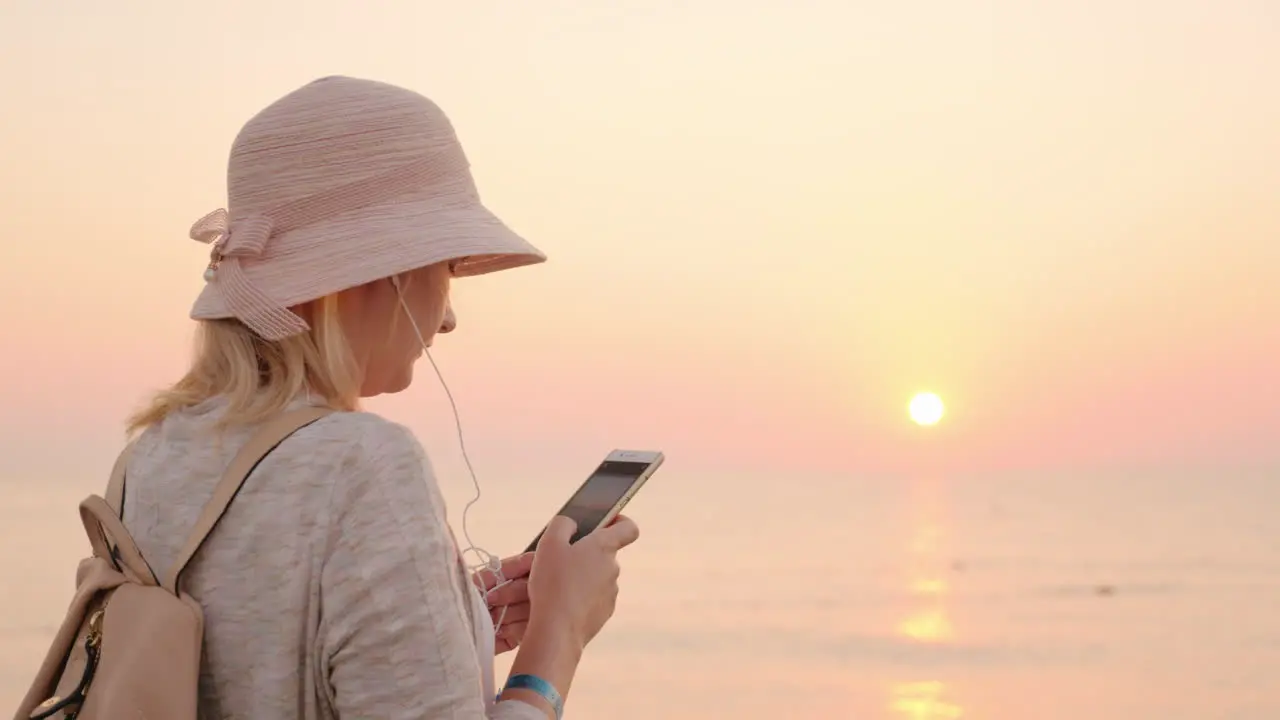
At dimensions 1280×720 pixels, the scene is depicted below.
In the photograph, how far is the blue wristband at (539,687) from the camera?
1.94 m

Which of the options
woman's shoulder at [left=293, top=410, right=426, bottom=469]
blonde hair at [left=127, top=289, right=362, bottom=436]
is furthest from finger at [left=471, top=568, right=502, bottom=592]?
woman's shoulder at [left=293, top=410, right=426, bottom=469]

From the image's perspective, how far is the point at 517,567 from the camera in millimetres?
2301

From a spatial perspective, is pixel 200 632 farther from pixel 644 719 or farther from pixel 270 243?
pixel 644 719

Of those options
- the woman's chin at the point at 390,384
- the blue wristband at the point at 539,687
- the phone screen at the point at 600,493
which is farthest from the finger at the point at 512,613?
the woman's chin at the point at 390,384

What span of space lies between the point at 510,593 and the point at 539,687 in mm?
369

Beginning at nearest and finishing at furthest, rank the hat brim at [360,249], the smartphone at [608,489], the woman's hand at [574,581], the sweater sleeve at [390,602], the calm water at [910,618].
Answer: the sweater sleeve at [390,602]
the hat brim at [360,249]
the woman's hand at [574,581]
the smartphone at [608,489]
the calm water at [910,618]

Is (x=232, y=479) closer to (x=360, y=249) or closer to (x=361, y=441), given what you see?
(x=361, y=441)

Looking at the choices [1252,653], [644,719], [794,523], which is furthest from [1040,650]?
[794,523]

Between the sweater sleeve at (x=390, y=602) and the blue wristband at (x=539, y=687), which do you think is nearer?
the sweater sleeve at (x=390, y=602)

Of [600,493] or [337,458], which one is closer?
[337,458]

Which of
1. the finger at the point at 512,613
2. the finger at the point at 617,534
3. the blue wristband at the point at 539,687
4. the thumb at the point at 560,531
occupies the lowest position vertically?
the finger at the point at 512,613

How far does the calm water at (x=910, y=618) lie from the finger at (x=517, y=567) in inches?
479

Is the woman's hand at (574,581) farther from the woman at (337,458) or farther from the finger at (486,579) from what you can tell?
the finger at (486,579)

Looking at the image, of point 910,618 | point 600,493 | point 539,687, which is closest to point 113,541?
point 539,687
